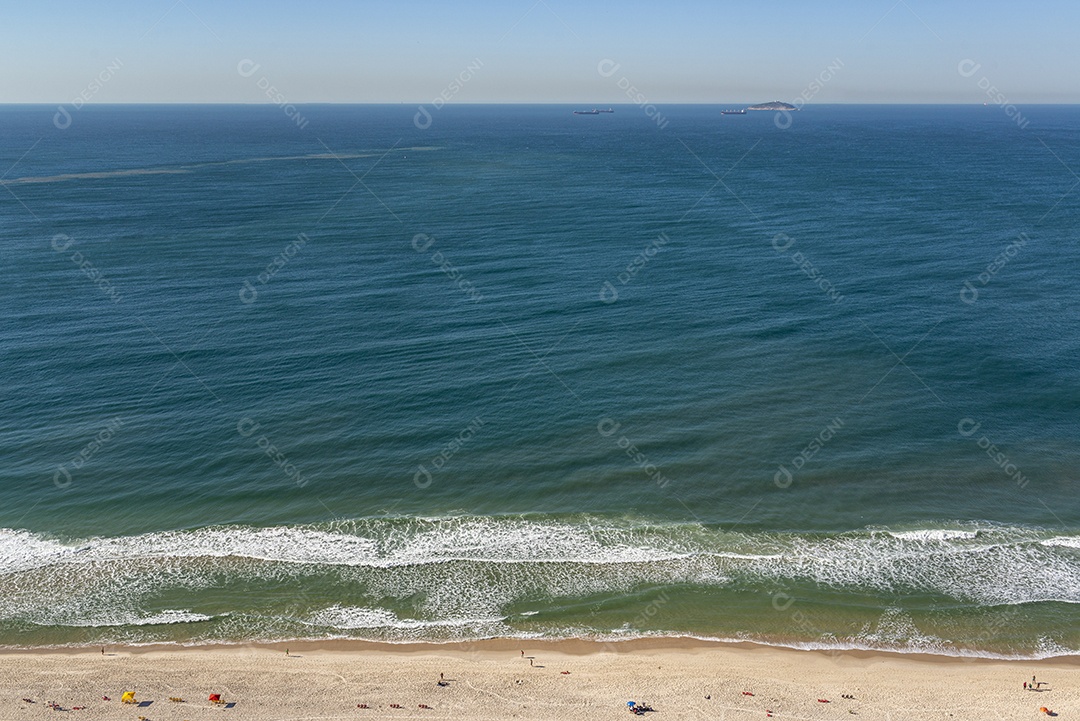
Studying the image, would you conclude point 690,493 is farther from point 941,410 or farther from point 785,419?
point 941,410

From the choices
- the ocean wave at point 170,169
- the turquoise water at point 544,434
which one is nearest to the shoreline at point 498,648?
the turquoise water at point 544,434

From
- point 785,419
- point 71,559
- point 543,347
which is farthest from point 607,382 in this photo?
point 71,559

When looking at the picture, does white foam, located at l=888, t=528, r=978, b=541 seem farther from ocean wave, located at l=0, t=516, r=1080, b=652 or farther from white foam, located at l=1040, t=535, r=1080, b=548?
white foam, located at l=1040, t=535, r=1080, b=548

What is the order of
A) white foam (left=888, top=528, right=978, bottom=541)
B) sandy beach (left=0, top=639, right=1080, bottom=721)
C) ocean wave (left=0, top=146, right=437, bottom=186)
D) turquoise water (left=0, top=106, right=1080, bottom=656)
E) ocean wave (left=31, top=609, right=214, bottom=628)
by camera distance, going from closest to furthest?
sandy beach (left=0, top=639, right=1080, bottom=721) → ocean wave (left=31, top=609, right=214, bottom=628) → turquoise water (left=0, top=106, right=1080, bottom=656) → white foam (left=888, top=528, right=978, bottom=541) → ocean wave (left=0, top=146, right=437, bottom=186)

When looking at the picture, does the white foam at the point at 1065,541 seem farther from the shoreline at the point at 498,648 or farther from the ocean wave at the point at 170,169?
the ocean wave at the point at 170,169

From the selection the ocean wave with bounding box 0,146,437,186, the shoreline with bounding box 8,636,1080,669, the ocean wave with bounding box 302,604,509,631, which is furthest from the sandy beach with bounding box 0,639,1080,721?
the ocean wave with bounding box 0,146,437,186
